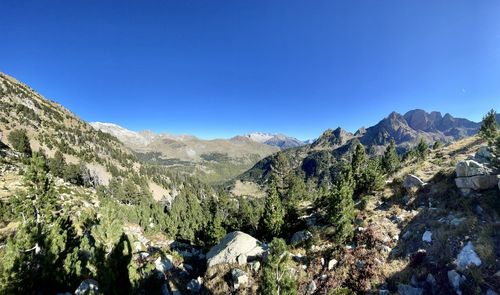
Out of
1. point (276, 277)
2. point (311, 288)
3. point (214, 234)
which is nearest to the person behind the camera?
point (276, 277)

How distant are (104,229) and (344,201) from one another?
27531 millimetres

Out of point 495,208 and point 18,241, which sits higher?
point 18,241

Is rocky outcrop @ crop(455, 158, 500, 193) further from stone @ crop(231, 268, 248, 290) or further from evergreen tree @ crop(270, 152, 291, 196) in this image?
evergreen tree @ crop(270, 152, 291, 196)

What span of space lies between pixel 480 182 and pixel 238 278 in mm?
26114

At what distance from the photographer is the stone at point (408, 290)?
17.6m

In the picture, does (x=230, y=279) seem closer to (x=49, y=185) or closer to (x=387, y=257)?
(x=387, y=257)

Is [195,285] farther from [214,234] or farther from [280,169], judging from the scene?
[280,169]

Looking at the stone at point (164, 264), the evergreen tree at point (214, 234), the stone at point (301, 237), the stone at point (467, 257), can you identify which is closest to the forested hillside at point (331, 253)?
the stone at point (467, 257)

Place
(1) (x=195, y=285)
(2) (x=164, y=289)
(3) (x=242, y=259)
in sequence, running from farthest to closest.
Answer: (3) (x=242, y=259), (1) (x=195, y=285), (2) (x=164, y=289)

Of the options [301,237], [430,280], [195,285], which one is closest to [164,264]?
[195,285]

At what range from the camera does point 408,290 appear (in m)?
17.9

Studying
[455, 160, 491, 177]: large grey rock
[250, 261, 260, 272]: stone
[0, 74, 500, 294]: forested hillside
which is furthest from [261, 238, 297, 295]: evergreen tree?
[455, 160, 491, 177]: large grey rock

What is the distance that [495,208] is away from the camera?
21.6 meters

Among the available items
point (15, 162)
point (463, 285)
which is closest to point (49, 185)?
point (463, 285)
